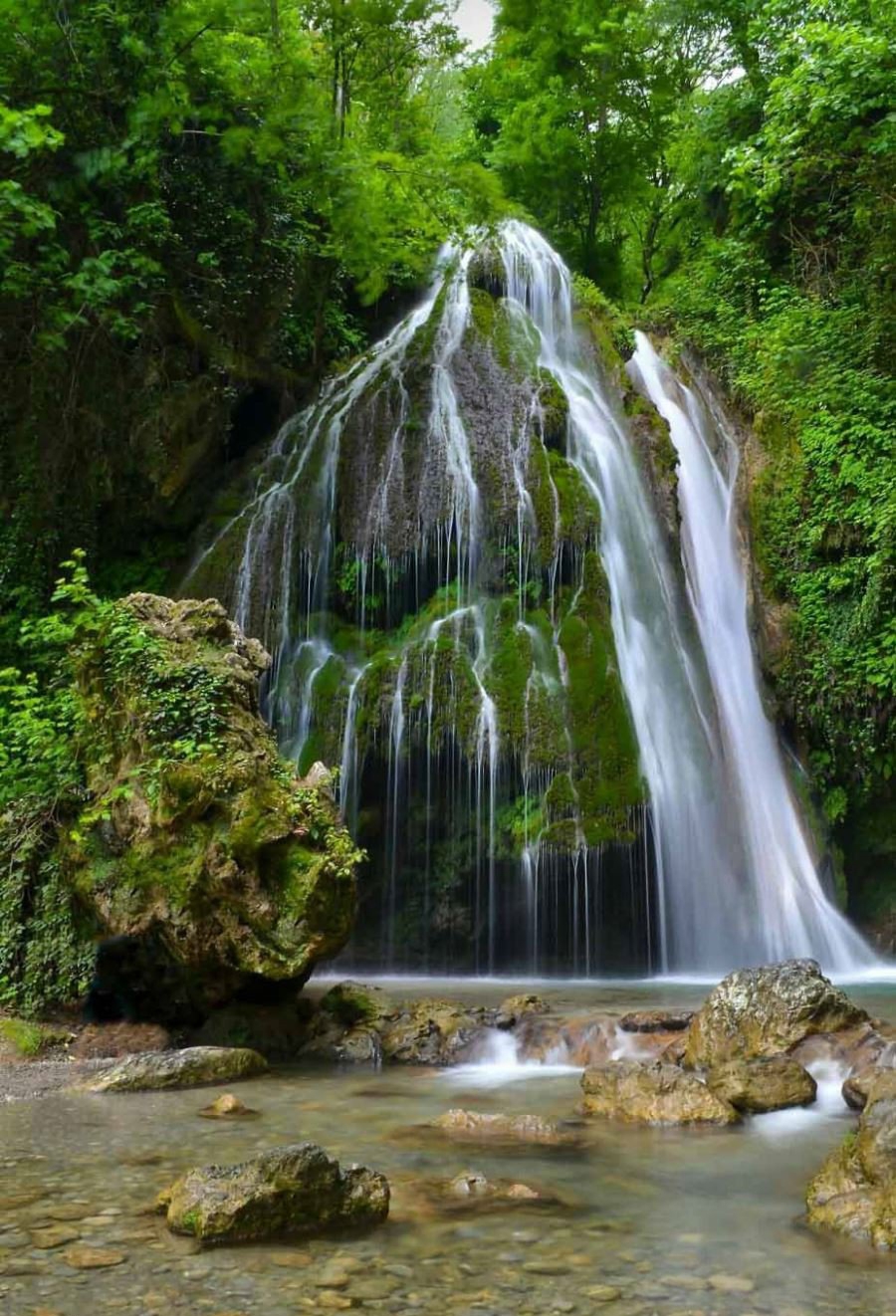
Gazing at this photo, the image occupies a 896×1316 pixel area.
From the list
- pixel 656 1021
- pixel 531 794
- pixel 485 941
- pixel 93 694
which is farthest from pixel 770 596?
pixel 93 694

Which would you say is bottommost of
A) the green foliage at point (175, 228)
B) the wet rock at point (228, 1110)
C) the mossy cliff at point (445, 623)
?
the wet rock at point (228, 1110)

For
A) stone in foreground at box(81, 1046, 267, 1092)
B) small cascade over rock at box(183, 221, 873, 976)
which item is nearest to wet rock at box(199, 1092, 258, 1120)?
stone in foreground at box(81, 1046, 267, 1092)

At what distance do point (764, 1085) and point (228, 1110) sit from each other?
9.48 ft

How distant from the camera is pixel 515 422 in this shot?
14141mm

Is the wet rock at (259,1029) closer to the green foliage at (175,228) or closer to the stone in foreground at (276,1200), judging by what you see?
the stone in foreground at (276,1200)

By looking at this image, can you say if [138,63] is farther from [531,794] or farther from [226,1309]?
[226,1309]

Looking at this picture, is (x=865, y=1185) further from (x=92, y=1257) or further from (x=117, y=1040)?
(x=117, y=1040)

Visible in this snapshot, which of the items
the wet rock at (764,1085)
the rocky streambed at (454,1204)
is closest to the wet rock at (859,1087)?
the rocky streambed at (454,1204)

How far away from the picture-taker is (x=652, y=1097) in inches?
217

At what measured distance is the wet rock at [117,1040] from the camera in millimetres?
7020

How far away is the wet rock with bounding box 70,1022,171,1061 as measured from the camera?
702 centimetres

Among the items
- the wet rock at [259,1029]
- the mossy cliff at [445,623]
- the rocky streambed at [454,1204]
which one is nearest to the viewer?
the rocky streambed at [454,1204]

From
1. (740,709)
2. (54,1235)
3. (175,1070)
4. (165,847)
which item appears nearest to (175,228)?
(165,847)

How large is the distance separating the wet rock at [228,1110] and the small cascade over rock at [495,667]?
5776 millimetres
